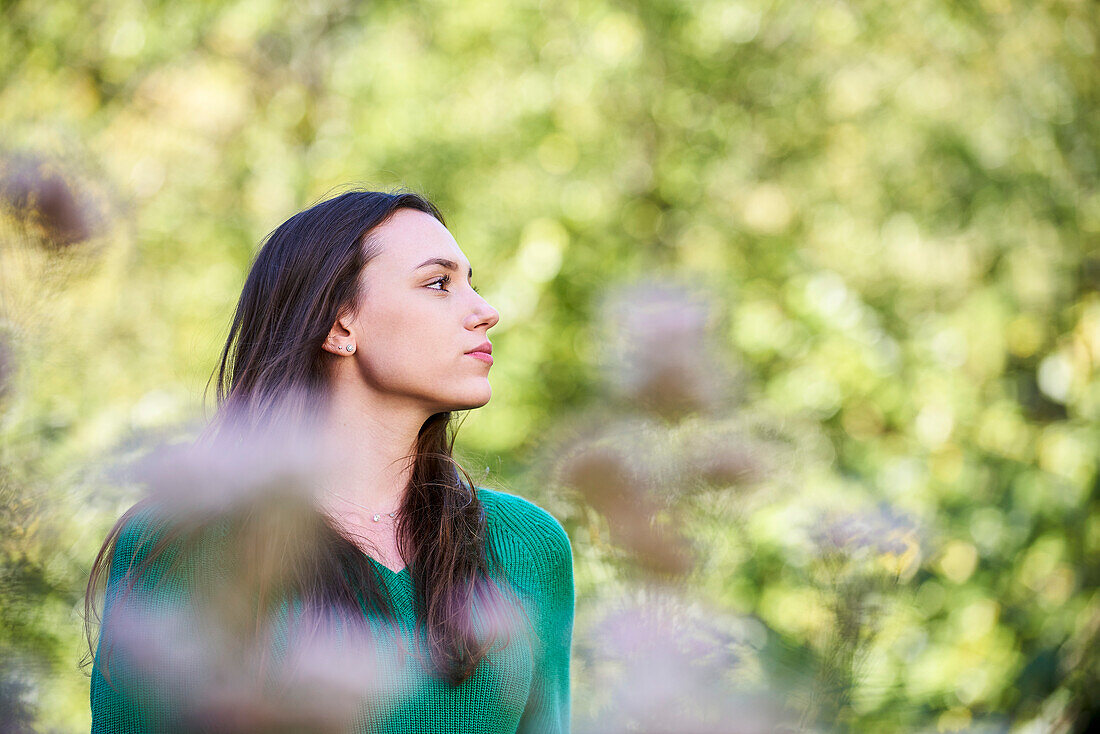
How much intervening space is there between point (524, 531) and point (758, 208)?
84.0 inches

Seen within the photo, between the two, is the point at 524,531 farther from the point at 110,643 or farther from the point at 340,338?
the point at 110,643

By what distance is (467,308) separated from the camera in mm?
927

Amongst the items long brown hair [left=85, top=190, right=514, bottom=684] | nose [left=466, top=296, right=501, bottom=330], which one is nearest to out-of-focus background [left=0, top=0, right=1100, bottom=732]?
long brown hair [left=85, top=190, right=514, bottom=684]

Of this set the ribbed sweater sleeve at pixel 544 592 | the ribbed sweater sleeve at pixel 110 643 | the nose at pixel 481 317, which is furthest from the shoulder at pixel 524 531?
the ribbed sweater sleeve at pixel 110 643

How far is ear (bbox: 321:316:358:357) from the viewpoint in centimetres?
95

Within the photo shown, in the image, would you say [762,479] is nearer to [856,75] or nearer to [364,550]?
[364,550]

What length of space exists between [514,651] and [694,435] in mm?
578

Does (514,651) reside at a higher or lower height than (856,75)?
lower

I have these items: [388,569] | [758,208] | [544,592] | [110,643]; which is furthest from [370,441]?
[758,208]

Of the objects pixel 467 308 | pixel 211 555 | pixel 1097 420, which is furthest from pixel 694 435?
pixel 1097 420

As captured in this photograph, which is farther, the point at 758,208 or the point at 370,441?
the point at 758,208

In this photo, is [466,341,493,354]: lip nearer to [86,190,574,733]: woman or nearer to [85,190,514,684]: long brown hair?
[86,190,574,733]: woman

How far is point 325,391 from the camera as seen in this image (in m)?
0.97

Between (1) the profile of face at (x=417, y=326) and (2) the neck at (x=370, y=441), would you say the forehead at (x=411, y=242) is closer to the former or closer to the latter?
(1) the profile of face at (x=417, y=326)
